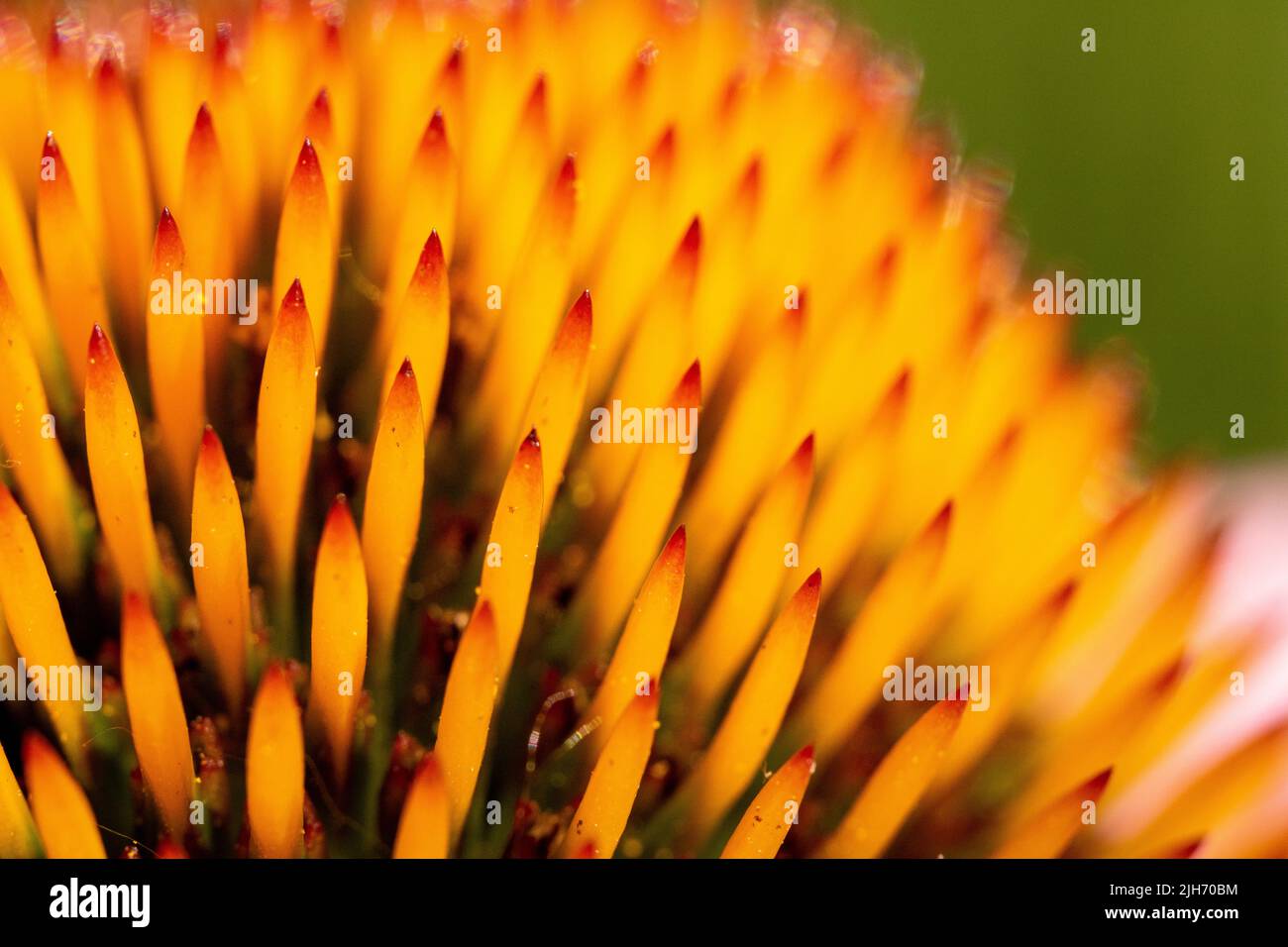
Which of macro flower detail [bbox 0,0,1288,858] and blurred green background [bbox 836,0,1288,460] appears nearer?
macro flower detail [bbox 0,0,1288,858]

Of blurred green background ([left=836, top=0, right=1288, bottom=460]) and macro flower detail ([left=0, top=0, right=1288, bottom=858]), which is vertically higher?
blurred green background ([left=836, top=0, right=1288, bottom=460])

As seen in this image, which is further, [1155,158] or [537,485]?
[1155,158]

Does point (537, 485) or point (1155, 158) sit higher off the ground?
point (1155, 158)

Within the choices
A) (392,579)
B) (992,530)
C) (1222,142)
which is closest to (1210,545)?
(992,530)
